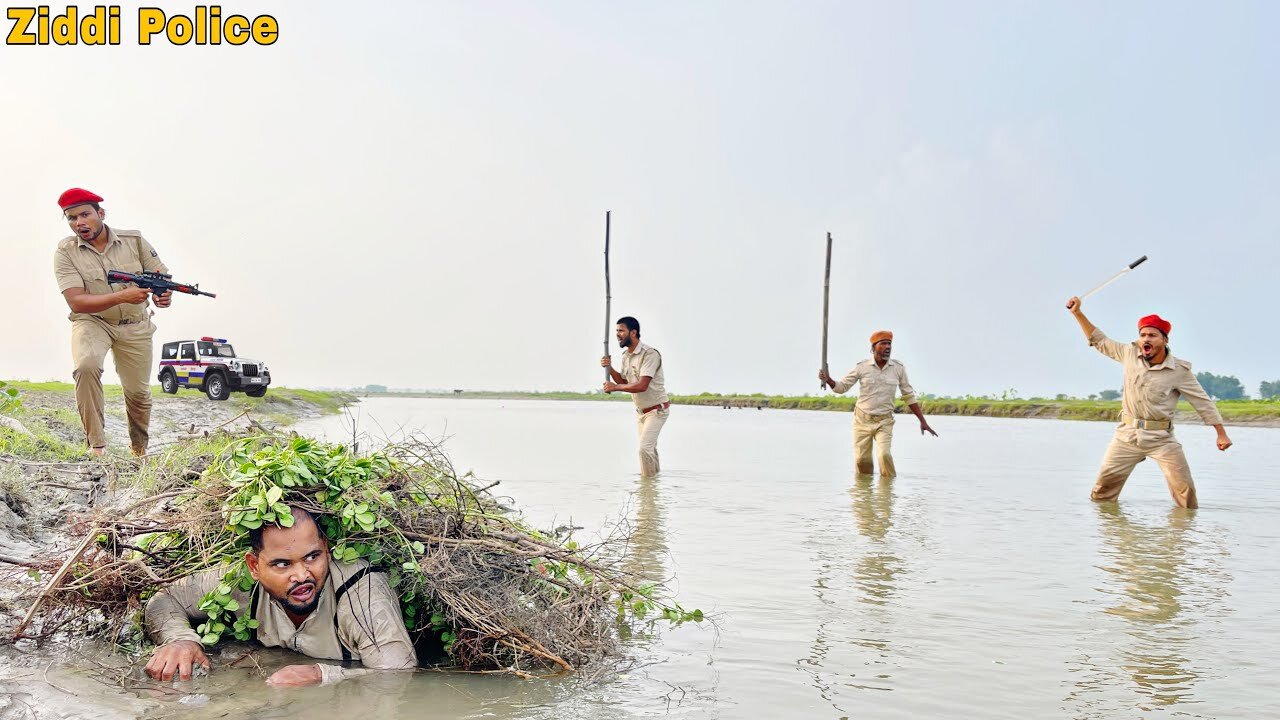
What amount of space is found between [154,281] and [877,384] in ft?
32.8

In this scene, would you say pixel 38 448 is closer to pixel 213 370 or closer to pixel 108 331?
pixel 108 331

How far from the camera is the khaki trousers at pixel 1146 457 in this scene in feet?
38.6

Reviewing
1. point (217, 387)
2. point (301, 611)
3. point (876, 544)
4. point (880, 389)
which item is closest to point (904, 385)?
point (880, 389)

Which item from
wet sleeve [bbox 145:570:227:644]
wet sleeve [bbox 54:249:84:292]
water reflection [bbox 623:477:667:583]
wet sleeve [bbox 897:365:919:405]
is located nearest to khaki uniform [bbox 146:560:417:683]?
wet sleeve [bbox 145:570:227:644]

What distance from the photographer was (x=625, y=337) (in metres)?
14.0

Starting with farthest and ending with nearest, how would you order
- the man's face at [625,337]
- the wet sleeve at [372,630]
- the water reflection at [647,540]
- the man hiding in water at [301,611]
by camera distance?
the man's face at [625,337] → the water reflection at [647,540] → the wet sleeve at [372,630] → the man hiding in water at [301,611]

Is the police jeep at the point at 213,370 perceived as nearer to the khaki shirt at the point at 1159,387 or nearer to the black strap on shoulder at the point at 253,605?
the khaki shirt at the point at 1159,387

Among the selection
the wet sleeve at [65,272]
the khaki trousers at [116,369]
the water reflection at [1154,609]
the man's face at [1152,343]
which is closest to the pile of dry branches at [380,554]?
the water reflection at [1154,609]

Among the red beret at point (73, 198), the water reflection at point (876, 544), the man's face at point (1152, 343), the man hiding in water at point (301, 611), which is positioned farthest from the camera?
the man's face at point (1152, 343)

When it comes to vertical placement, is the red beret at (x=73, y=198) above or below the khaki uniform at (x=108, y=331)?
above

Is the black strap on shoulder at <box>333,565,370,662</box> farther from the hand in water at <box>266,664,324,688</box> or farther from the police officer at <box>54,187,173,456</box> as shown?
the police officer at <box>54,187,173,456</box>

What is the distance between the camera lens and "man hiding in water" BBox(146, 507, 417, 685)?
14.7 feet

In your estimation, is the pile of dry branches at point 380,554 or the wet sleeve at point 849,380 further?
the wet sleeve at point 849,380

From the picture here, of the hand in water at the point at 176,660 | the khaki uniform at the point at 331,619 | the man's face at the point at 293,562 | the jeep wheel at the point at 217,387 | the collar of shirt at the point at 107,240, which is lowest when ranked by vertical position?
the hand in water at the point at 176,660
